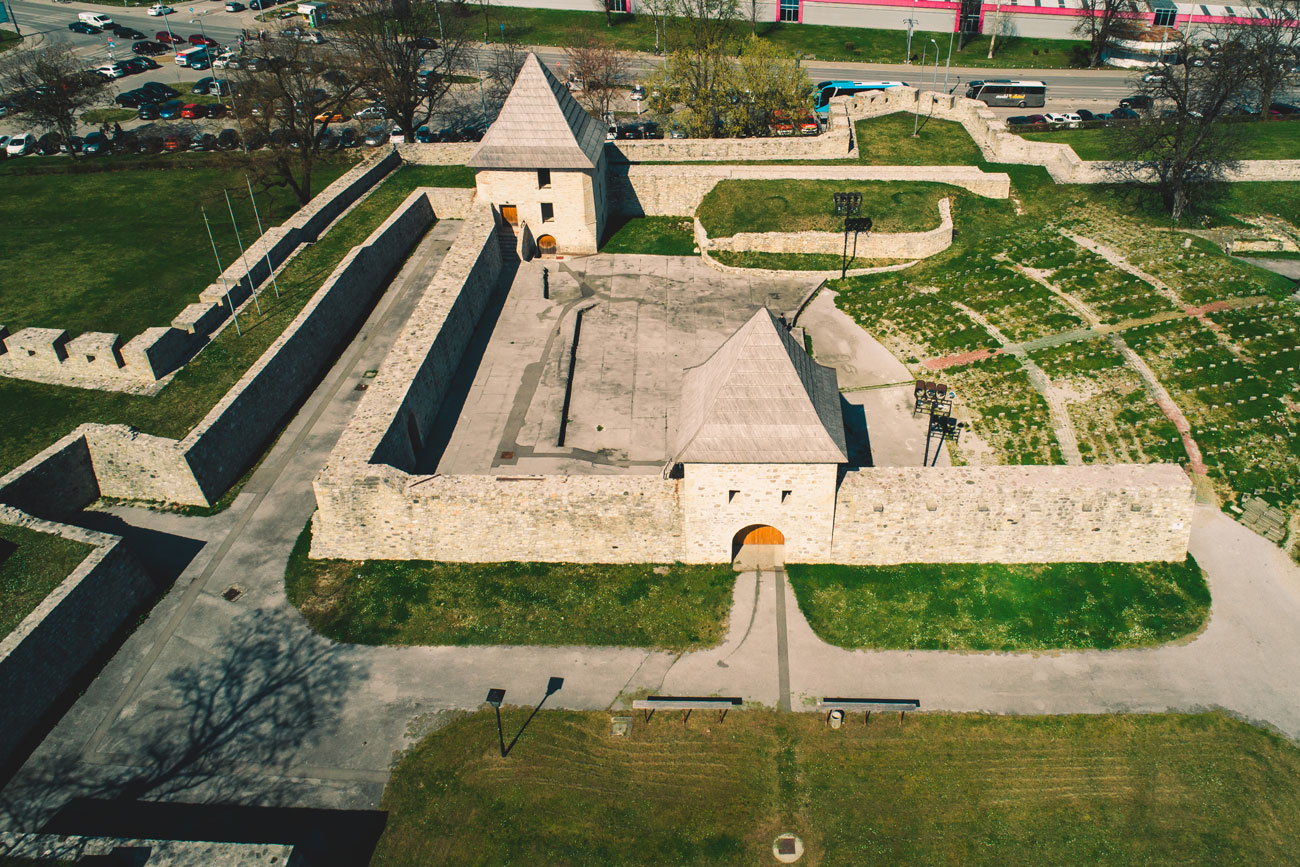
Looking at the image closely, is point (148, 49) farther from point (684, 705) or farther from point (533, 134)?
point (684, 705)

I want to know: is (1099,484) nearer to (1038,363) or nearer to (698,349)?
(1038,363)

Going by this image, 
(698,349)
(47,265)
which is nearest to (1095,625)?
(698,349)

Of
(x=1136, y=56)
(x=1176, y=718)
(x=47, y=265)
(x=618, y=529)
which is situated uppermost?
(x=1136, y=56)

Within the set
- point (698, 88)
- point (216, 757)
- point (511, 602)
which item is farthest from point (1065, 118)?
point (216, 757)

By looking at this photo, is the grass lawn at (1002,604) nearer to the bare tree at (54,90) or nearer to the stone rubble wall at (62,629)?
the stone rubble wall at (62,629)

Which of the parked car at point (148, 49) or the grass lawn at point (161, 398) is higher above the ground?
the parked car at point (148, 49)

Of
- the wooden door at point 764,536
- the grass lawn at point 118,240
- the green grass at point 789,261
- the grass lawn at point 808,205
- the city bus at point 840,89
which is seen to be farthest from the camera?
the city bus at point 840,89

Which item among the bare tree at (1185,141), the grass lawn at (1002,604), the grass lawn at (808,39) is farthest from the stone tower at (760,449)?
the grass lawn at (808,39)
